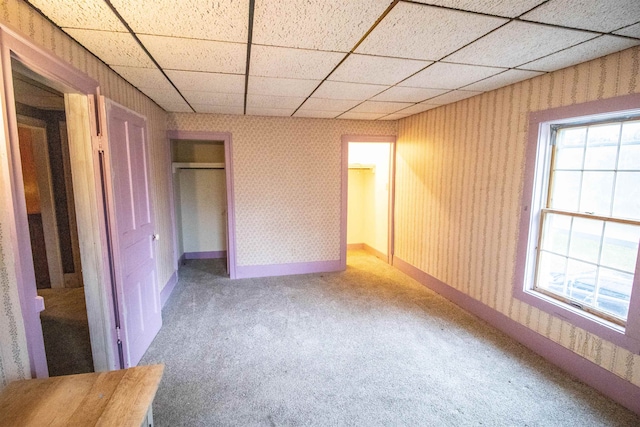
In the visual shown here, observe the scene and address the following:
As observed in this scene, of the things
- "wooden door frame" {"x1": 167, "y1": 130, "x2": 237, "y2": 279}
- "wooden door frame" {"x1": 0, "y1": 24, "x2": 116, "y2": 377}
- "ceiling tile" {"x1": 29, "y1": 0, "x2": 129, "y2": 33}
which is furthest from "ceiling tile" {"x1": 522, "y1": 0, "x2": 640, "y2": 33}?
"wooden door frame" {"x1": 167, "y1": 130, "x2": 237, "y2": 279}

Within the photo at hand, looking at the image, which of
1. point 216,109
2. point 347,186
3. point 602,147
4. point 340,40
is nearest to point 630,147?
Result: point 602,147

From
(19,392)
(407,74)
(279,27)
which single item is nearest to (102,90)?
(279,27)

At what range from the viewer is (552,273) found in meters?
2.61

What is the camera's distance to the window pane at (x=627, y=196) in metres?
2.00

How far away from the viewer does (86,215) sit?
6.74 feet

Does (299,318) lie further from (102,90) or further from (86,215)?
(102,90)

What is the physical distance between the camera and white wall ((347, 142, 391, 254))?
5.19m

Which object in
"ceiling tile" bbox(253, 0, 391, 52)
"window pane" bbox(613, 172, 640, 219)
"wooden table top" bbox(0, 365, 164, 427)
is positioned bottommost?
"wooden table top" bbox(0, 365, 164, 427)

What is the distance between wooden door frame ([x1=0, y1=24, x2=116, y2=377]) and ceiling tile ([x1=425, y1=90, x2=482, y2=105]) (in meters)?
3.15

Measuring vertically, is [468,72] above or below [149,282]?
above

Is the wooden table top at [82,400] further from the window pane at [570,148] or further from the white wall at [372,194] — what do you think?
the white wall at [372,194]

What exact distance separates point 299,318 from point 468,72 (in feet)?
9.35

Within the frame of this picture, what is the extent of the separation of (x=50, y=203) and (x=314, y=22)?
417cm

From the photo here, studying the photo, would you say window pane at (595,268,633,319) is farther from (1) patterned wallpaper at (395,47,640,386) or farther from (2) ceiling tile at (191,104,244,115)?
(2) ceiling tile at (191,104,244,115)
